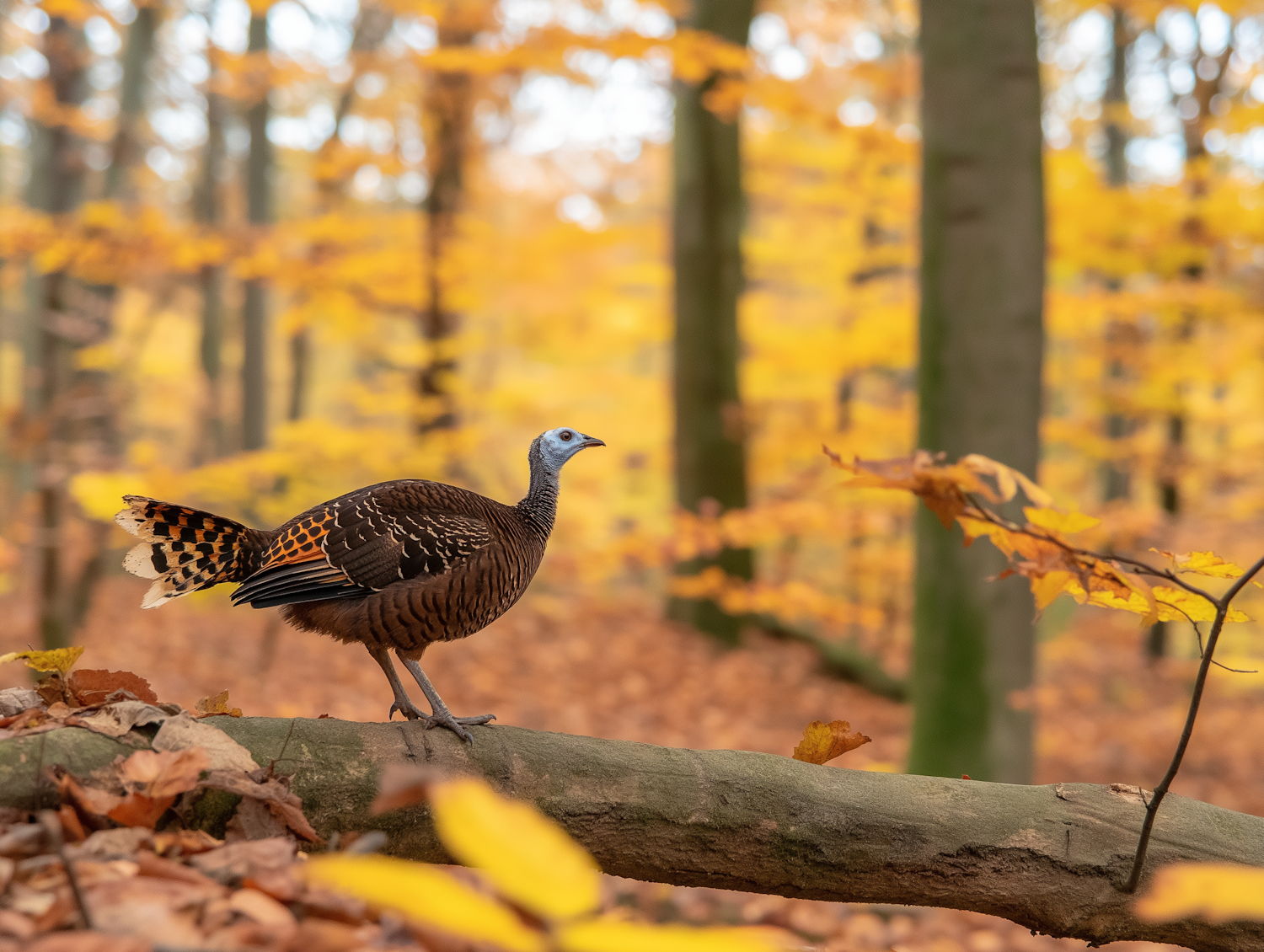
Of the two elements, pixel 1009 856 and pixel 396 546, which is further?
pixel 396 546

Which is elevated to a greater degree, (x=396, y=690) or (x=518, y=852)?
(x=518, y=852)

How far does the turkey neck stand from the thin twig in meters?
1.74

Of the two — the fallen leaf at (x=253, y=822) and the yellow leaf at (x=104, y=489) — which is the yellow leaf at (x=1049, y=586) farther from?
the yellow leaf at (x=104, y=489)

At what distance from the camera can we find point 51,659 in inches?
81.2

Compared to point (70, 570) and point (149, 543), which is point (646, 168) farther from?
point (149, 543)

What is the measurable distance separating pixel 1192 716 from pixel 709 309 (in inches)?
383

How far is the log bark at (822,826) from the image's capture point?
6.87 ft

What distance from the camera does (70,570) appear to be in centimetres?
905

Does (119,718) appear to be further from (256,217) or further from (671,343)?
(256,217)

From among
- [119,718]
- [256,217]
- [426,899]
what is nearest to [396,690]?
[119,718]

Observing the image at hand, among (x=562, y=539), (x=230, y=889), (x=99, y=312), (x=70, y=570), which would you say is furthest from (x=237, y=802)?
(x=562, y=539)

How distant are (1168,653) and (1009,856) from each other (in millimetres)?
16469

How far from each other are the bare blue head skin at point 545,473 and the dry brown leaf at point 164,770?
131 cm

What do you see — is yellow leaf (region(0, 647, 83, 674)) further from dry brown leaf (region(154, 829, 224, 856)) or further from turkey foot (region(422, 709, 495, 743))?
turkey foot (region(422, 709, 495, 743))
